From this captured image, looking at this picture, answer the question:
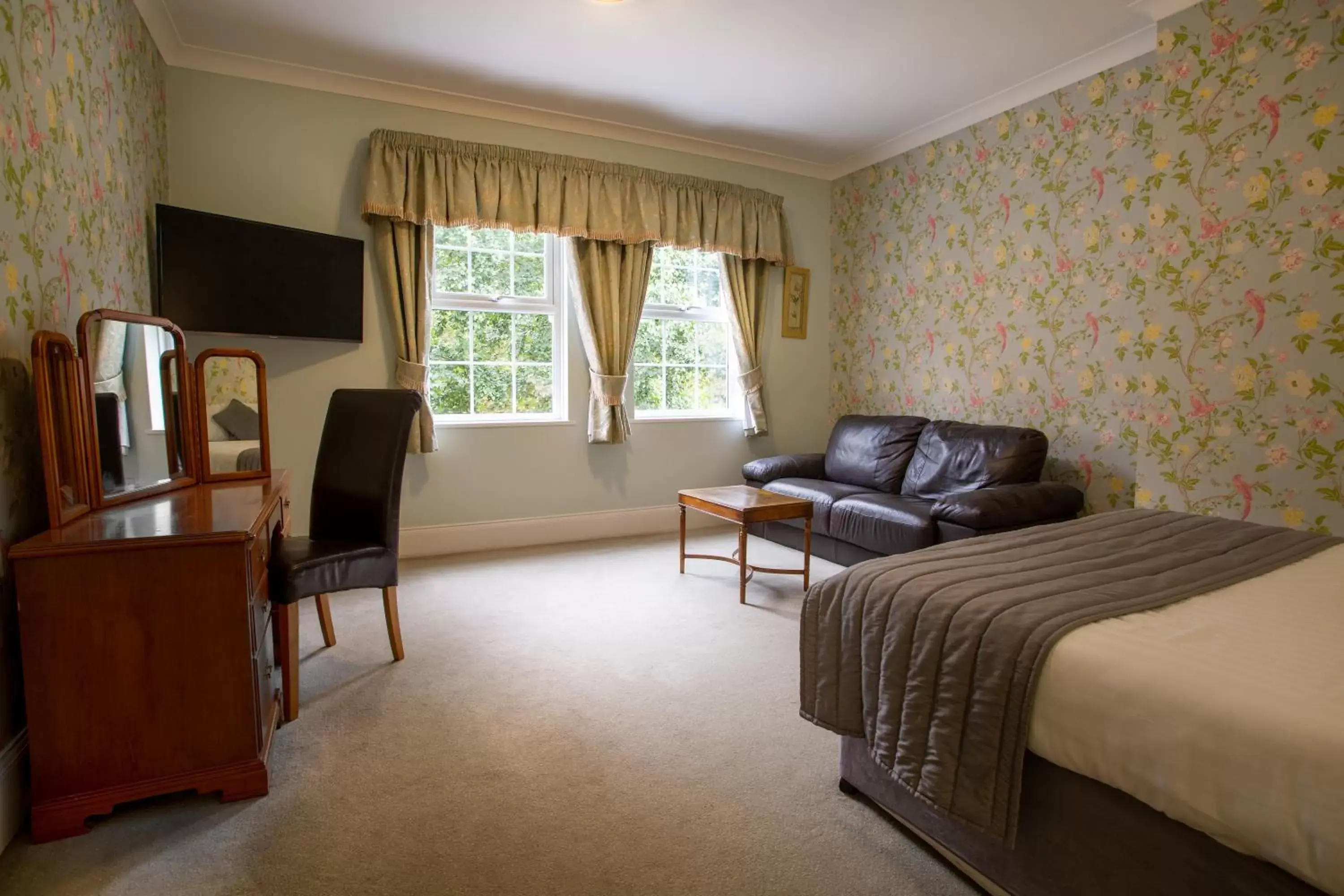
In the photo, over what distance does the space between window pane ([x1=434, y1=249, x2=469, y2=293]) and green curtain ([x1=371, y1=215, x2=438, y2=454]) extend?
19 centimetres

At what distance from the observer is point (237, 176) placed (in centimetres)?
357

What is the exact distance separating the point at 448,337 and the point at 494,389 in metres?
0.42

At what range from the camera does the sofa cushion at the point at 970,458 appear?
3689 millimetres

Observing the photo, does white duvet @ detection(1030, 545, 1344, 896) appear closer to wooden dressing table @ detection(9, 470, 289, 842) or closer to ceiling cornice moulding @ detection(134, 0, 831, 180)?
wooden dressing table @ detection(9, 470, 289, 842)

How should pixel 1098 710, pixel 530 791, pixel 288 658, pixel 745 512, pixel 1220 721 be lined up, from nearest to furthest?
pixel 1220 721 → pixel 1098 710 → pixel 530 791 → pixel 288 658 → pixel 745 512

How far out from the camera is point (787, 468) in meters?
4.62

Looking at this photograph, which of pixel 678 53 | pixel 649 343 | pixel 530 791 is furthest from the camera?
pixel 649 343

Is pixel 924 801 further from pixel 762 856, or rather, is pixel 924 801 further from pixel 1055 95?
pixel 1055 95

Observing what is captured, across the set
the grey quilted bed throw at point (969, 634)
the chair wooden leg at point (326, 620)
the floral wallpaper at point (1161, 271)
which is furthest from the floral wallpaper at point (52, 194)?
the floral wallpaper at point (1161, 271)

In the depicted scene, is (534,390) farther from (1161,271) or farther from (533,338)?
(1161,271)

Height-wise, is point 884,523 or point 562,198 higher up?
point 562,198

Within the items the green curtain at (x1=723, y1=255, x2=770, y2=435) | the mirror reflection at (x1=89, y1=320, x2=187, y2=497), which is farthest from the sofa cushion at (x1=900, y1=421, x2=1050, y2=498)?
the mirror reflection at (x1=89, y1=320, x2=187, y2=497)

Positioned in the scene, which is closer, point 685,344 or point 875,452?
point 875,452

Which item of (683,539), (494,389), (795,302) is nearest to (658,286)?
(795,302)
